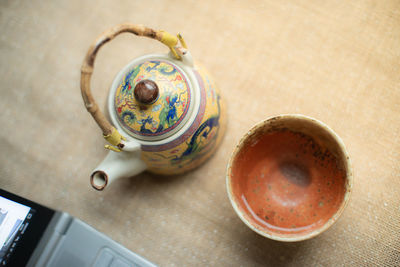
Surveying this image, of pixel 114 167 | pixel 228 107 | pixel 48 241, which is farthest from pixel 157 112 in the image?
pixel 48 241

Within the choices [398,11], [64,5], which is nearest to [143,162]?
[64,5]

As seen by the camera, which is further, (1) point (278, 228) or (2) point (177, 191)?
(2) point (177, 191)

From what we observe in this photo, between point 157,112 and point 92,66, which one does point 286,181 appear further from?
point 92,66

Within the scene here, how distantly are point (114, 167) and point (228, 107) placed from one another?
1.17 ft

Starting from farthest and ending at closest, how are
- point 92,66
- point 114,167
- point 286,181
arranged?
point 286,181, point 114,167, point 92,66

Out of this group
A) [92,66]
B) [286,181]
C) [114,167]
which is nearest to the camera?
[92,66]

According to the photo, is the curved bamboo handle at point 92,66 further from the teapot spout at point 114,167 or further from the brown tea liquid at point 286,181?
the brown tea liquid at point 286,181

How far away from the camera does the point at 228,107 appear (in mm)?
805

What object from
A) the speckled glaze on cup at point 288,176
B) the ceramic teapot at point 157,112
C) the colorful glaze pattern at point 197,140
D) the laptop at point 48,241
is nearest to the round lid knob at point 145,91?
the ceramic teapot at point 157,112

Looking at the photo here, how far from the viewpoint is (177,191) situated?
2.57ft

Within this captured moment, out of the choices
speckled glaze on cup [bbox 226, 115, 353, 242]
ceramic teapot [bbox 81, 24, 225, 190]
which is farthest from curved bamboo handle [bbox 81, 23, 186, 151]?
speckled glaze on cup [bbox 226, 115, 353, 242]

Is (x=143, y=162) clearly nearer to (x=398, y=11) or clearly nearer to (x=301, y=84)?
(x=301, y=84)

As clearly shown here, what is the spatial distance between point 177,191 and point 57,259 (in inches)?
12.3

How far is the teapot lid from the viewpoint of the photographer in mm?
567
